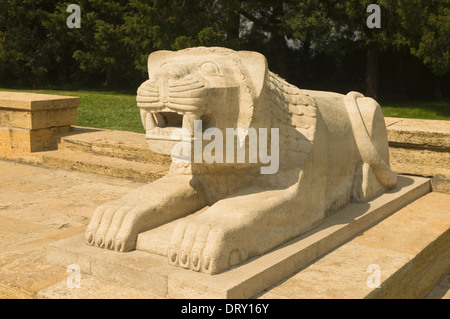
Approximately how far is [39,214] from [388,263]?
8.85 feet

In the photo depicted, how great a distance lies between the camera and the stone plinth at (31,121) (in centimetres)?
621

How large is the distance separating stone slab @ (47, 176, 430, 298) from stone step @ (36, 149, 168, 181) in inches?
89.1

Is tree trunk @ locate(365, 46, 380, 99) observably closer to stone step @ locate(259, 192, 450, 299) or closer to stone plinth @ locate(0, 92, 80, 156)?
stone plinth @ locate(0, 92, 80, 156)

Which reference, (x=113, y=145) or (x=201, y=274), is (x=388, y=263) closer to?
(x=201, y=274)

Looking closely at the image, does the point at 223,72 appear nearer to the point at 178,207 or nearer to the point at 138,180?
the point at 178,207

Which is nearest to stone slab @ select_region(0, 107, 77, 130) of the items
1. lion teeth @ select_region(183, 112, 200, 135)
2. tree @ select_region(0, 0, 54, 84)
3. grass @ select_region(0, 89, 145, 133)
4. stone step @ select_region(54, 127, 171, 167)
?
stone step @ select_region(54, 127, 171, 167)

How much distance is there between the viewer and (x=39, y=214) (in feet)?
14.1

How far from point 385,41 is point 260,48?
533 centimetres

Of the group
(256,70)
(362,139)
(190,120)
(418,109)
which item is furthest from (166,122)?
(418,109)

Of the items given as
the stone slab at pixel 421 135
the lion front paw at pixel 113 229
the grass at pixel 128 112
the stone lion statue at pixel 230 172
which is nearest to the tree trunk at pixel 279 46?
the grass at pixel 128 112

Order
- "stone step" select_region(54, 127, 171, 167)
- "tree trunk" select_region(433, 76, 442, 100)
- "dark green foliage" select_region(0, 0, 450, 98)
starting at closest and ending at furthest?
1. "stone step" select_region(54, 127, 171, 167)
2. "dark green foliage" select_region(0, 0, 450, 98)
3. "tree trunk" select_region(433, 76, 442, 100)

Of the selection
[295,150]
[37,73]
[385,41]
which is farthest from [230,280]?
[37,73]

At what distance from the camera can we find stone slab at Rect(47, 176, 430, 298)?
8.36 feet

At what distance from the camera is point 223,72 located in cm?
280
